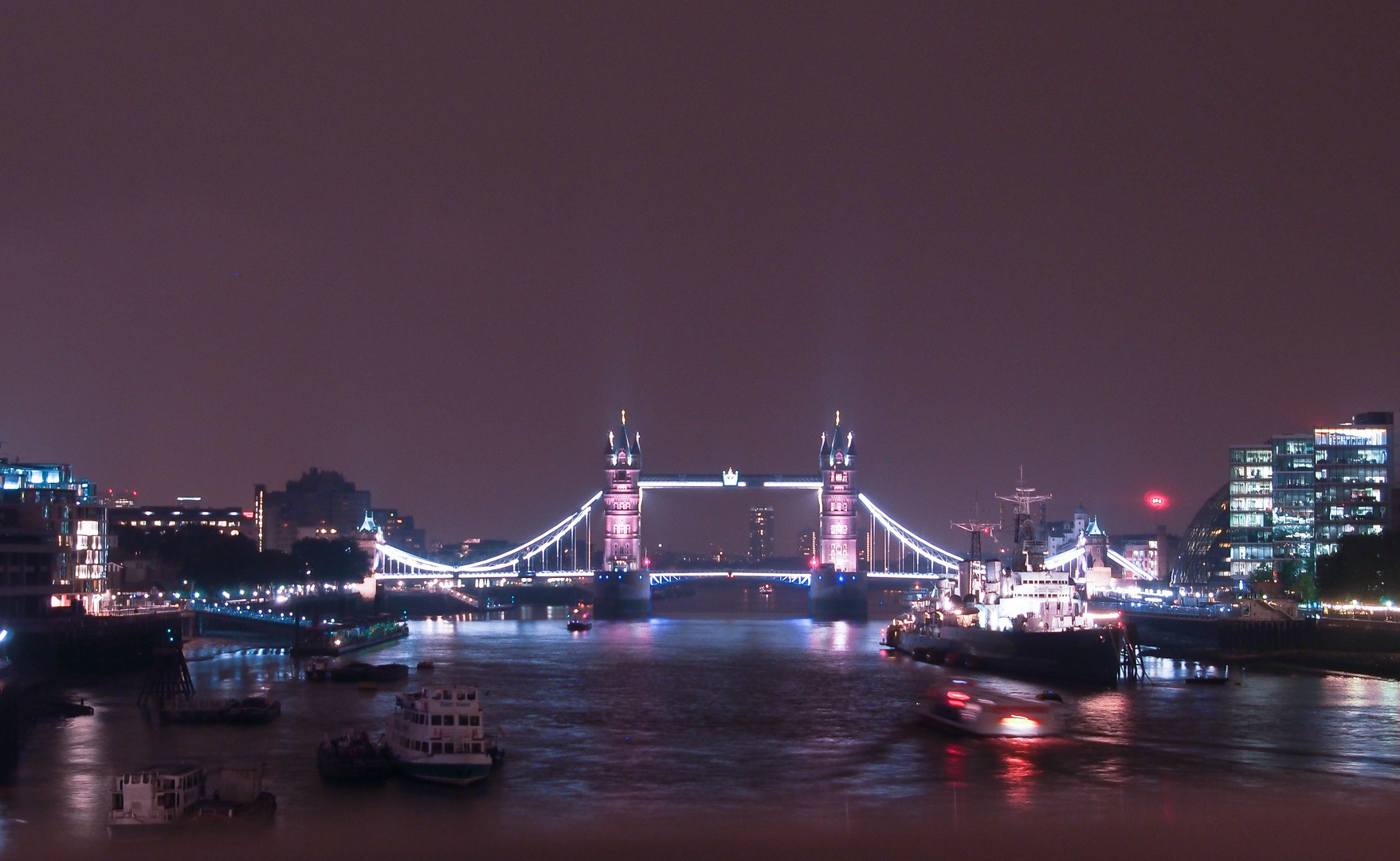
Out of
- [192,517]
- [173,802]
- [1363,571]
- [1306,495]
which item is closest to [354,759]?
[173,802]

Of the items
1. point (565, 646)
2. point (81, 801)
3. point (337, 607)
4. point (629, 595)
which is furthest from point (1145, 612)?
point (81, 801)

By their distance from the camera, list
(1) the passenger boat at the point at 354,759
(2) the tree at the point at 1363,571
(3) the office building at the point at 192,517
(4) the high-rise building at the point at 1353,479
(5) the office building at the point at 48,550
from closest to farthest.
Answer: (1) the passenger boat at the point at 354,759 → (5) the office building at the point at 48,550 → (2) the tree at the point at 1363,571 → (4) the high-rise building at the point at 1353,479 → (3) the office building at the point at 192,517

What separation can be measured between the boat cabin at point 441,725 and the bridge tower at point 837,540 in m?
97.4

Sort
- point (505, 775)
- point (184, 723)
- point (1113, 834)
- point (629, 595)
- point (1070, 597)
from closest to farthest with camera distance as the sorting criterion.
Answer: point (1113, 834) → point (505, 775) → point (184, 723) → point (1070, 597) → point (629, 595)

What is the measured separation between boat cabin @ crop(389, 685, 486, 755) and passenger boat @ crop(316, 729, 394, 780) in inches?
18.7

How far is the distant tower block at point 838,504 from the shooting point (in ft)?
452

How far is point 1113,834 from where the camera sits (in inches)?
1019

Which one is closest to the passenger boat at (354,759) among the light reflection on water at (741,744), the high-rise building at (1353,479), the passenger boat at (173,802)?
the light reflection on water at (741,744)

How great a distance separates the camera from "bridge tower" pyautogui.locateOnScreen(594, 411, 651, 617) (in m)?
127

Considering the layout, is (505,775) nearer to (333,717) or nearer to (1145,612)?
(333,717)

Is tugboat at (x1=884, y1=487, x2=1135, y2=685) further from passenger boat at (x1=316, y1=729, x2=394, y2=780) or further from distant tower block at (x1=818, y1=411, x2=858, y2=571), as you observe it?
distant tower block at (x1=818, y1=411, x2=858, y2=571)

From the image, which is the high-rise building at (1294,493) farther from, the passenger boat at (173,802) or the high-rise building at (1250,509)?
the passenger boat at (173,802)

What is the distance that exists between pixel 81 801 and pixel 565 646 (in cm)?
5140

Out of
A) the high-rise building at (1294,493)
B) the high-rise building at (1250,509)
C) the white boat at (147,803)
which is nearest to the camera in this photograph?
the white boat at (147,803)
